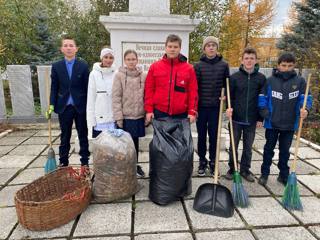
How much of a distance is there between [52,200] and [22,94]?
4711 mm

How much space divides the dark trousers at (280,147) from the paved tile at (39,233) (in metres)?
2.36

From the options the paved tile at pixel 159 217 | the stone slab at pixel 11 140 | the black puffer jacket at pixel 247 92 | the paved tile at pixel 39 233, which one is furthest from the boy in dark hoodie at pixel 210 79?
the stone slab at pixel 11 140

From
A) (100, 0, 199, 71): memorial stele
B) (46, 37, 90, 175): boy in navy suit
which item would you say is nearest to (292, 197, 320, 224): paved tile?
(46, 37, 90, 175): boy in navy suit

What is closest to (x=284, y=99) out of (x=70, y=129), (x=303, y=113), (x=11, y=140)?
(x=303, y=113)

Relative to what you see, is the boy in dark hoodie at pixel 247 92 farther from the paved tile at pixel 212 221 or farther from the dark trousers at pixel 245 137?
the paved tile at pixel 212 221

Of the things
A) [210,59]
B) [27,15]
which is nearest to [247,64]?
[210,59]

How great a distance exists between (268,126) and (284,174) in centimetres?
68

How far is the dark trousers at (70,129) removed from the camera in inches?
141

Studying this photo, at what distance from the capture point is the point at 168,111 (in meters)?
3.29

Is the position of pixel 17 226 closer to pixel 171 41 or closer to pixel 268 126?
pixel 171 41

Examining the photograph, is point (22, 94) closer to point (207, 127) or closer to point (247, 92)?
point (207, 127)

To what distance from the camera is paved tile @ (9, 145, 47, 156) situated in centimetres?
476

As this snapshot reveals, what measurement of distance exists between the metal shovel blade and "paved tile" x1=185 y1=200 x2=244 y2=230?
48 millimetres

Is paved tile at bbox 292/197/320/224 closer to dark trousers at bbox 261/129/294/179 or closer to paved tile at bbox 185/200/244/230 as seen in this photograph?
dark trousers at bbox 261/129/294/179
